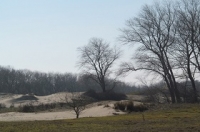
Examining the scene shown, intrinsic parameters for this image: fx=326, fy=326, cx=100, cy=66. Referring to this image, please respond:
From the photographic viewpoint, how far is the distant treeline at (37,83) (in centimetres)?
11731

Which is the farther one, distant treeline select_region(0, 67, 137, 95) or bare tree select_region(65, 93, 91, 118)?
distant treeline select_region(0, 67, 137, 95)

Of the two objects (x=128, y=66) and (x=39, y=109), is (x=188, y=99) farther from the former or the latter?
(x=39, y=109)

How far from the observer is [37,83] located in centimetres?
12800

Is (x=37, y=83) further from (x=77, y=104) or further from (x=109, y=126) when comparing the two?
(x=109, y=126)

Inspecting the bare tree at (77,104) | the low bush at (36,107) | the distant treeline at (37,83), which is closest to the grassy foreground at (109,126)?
the bare tree at (77,104)

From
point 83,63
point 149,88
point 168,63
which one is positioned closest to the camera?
point 168,63

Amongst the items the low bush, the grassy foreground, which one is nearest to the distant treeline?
the low bush

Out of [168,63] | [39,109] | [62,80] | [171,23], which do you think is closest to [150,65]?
[168,63]

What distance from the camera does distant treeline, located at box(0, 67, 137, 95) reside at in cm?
11731

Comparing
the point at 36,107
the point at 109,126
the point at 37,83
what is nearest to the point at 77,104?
the point at 36,107

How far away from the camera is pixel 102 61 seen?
68625mm

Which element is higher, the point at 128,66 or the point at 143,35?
the point at 143,35

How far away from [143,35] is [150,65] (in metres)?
4.09

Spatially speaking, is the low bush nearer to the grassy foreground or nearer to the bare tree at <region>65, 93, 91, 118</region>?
the bare tree at <region>65, 93, 91, 118</region>
